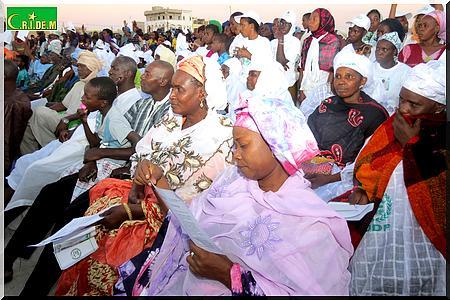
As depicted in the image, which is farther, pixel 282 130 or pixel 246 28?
pixel 246 28

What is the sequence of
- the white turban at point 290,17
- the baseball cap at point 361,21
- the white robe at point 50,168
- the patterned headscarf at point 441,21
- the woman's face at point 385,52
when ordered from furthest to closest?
the white turban at point 290,17
the baseball cap at point 361,21
the woman's face at point 385,52
the patterned headscarf at point 441,21
the white robe at point 50,168

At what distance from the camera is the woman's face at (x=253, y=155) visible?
2059mm

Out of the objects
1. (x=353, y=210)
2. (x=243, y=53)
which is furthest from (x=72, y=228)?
(x=243, y=53)

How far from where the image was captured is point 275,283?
75.0 inches

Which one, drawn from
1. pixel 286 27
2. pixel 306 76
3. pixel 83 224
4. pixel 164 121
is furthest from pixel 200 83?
pixel 286 27

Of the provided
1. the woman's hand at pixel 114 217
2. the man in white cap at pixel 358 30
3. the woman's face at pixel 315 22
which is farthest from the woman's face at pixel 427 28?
the woman's hand at pixel 114 217

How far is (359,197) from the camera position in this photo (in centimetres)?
266

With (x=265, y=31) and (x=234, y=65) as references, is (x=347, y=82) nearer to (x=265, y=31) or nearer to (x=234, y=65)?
(x=234, y=65)

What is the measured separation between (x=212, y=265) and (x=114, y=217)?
0.99 metres

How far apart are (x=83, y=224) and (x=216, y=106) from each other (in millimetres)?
1195

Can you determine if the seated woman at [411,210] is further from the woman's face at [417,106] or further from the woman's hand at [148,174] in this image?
the woman's hand at [148,174]

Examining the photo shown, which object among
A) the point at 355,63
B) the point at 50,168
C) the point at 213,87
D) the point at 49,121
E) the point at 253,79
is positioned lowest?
the point at 50,168

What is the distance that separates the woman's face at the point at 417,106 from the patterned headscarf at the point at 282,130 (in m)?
0.72

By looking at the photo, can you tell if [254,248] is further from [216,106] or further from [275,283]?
[216,106]
